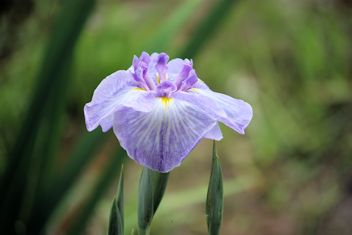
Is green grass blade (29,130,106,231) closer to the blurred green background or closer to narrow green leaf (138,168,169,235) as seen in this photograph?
the blurred green background

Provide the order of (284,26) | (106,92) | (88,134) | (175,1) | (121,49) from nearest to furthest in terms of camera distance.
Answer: (106,92), (88,134), (121,49), (284,26), (175,1)

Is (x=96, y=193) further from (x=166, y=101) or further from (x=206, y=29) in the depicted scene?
(x=166, y=101)

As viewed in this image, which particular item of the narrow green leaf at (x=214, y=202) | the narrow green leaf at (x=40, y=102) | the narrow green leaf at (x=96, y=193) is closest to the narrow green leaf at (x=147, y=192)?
the narrow green leaf at (x=214, y=202)

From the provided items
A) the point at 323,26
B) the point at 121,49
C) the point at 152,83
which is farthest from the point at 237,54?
the point at 152,83

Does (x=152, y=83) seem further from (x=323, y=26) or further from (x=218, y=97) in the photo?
(x=323, y=26)

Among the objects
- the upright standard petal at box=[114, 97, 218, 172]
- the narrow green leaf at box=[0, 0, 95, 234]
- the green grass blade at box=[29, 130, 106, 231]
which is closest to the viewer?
the upright standard petal at box=[114, 97, 218, 172]

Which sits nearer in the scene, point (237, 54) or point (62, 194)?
point (62, 194)

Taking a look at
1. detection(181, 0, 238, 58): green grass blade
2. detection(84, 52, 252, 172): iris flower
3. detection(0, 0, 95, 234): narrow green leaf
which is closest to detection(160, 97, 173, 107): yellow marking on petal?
detection(84, 52, 252, 172): iris flower
